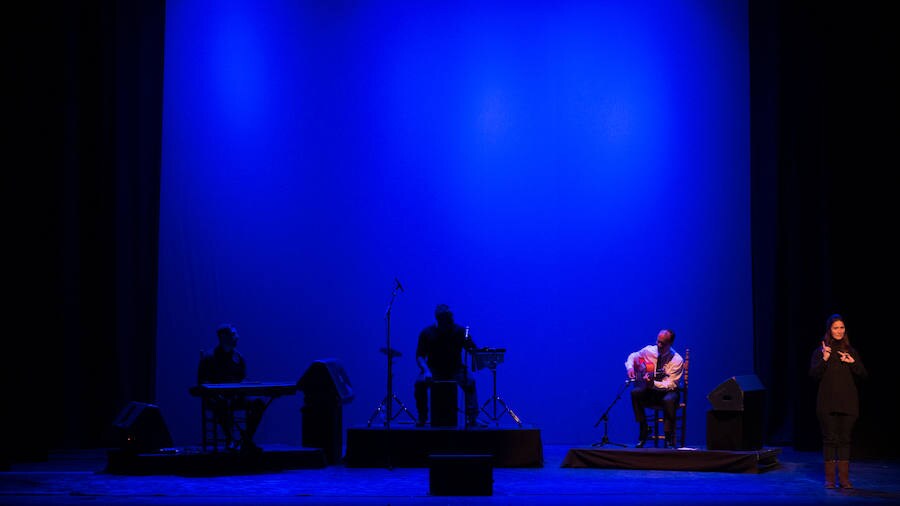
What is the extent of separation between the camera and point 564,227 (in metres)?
10.5

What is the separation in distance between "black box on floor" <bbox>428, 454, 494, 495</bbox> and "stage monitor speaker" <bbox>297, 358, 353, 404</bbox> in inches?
83.5

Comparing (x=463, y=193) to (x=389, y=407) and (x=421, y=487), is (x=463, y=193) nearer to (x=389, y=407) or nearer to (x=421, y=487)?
(x=389, y=407)

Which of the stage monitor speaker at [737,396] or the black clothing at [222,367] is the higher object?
the black clothing at [222,367]

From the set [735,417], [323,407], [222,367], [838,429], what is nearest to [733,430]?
[735,417]

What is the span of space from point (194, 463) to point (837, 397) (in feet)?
15.2

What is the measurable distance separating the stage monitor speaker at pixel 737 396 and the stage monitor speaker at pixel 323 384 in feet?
9.86

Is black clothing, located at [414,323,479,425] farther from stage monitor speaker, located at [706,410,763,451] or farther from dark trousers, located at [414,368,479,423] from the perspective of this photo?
stage monitor speaker, located at [706,410,763,451]

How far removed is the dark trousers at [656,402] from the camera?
9.09 meters

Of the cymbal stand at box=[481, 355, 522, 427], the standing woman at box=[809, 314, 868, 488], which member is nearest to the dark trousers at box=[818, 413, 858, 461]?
the standing woman at box=[809, 314, 868, 488]

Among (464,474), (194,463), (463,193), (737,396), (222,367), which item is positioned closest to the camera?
(464,474)

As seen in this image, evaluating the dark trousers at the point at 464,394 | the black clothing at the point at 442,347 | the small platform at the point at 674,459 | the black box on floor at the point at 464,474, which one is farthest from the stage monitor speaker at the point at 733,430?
the black box on floor at the point at 464,474

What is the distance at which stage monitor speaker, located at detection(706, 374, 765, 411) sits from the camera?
28.5 feet

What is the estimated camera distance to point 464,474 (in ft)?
23.5

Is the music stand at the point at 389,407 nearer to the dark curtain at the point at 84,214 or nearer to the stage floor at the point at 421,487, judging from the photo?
the stage floor at the point at 421,487
